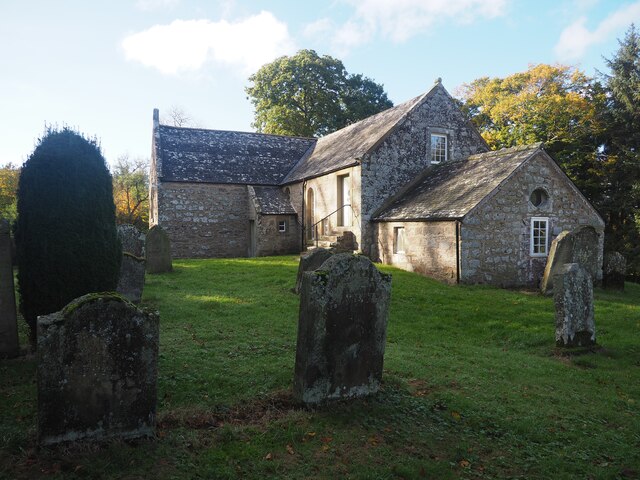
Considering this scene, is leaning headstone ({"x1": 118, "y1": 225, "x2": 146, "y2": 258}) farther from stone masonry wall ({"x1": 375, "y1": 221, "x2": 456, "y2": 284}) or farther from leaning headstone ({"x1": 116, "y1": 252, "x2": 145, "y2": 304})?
stone masonry wall ({"x1": 375, "y1": 221, "x2": 456, "y2": 284})

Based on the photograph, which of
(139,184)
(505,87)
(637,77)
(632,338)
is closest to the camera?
(632,338)

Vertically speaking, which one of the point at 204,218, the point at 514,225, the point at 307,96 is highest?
the point at 307,96

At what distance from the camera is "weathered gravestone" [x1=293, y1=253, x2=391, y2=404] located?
20.4ft

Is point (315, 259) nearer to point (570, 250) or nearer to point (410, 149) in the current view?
point (570, 250)

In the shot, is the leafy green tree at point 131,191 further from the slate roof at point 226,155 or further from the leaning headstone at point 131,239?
the leaning headstone at point 131,239

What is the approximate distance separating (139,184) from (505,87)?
3963cm

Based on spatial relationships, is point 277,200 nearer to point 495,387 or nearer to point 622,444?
point 495,387

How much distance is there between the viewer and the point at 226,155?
97.0ft

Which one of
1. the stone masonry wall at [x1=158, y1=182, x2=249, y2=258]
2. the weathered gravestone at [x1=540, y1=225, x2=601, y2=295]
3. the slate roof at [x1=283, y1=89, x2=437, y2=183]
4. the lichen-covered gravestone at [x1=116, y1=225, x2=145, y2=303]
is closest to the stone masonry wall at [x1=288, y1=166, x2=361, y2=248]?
the slate roof at [x1=283, y1=89, x2=437, y2=183]

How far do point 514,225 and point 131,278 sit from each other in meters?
14.0

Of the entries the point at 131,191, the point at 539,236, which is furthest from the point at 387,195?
the point at 131,191

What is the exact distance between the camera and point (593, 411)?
22.7 ft

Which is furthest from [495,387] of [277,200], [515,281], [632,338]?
[277,200]

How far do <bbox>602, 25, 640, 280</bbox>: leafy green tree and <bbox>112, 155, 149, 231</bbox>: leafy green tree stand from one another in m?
40.5
